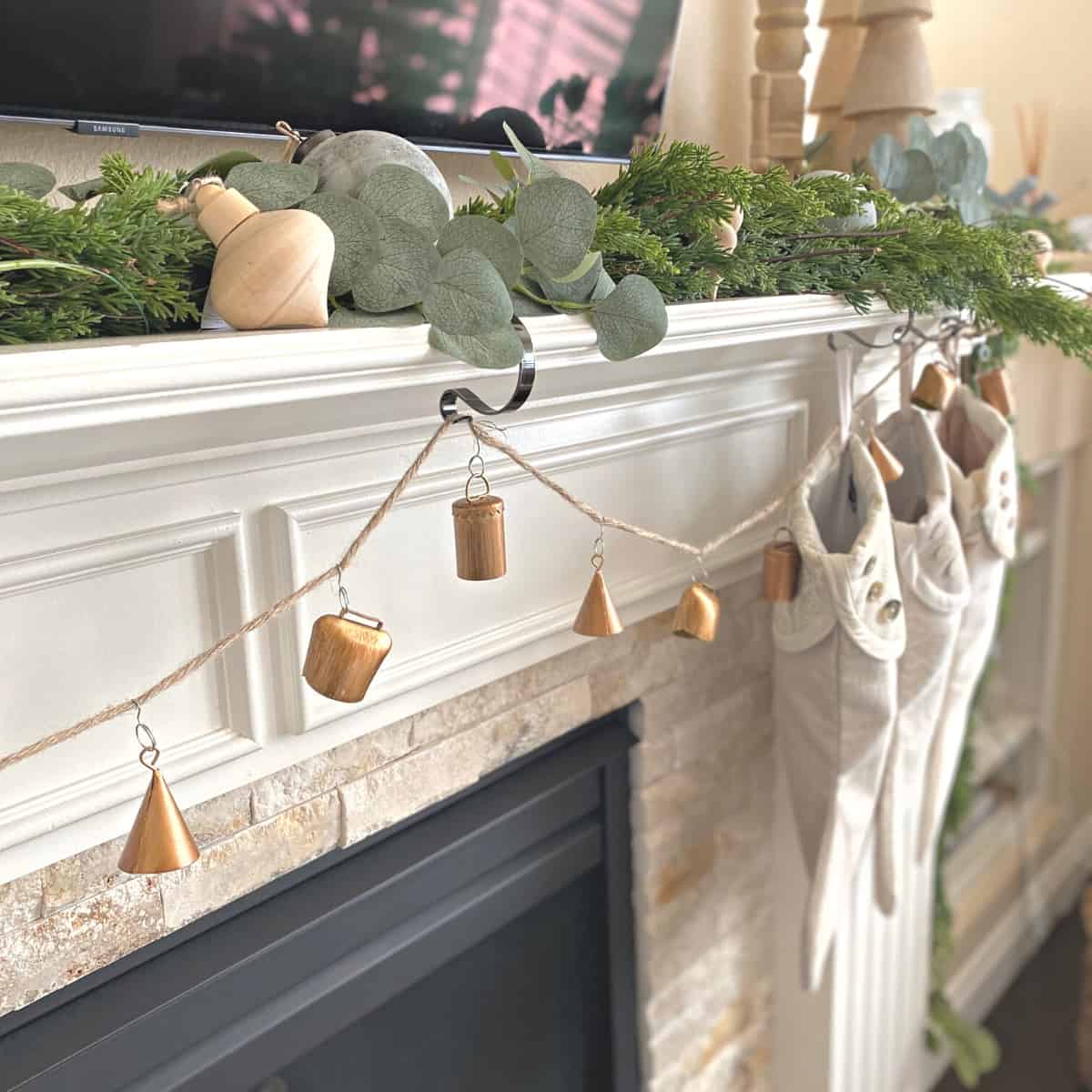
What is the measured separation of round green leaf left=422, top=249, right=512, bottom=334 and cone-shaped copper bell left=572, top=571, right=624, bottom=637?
0.23m

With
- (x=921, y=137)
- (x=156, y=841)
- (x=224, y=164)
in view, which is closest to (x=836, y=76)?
(x=921, y=137)

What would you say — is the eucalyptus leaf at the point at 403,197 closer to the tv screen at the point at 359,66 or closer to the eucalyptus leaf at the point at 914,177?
the tv screen at the point at 359,66

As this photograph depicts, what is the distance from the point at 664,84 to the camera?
985 millimetres

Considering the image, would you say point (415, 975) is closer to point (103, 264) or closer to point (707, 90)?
point (103, 264)

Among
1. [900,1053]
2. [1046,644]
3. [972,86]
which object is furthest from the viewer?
[1046,644]

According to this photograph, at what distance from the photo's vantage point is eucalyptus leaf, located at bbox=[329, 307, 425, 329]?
0.56m

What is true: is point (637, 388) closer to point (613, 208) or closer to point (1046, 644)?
point (613, 208)

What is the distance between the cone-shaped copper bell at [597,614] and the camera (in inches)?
28.9

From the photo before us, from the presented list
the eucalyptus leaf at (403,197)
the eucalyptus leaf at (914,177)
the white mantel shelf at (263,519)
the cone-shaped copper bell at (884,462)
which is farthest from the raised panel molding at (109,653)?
the eucalyptus leaf at (914,177)

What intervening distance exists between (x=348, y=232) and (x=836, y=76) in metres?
0.88

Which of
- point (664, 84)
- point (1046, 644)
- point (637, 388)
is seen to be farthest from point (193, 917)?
point (1046, 644)

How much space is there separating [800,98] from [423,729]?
72 centimetres

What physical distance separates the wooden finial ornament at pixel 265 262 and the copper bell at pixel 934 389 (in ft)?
2.26

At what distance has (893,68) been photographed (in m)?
1.09
